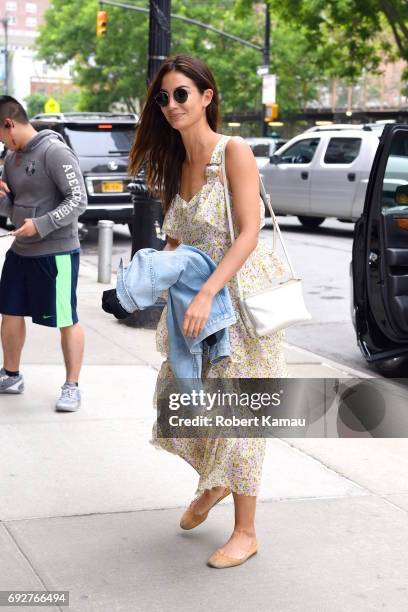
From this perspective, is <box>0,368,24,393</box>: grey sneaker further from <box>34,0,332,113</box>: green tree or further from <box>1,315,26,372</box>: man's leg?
<box>34,0,332,113</box>: green tree

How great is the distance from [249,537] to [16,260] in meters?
2.66

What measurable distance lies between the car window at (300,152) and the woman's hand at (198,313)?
15.6 m

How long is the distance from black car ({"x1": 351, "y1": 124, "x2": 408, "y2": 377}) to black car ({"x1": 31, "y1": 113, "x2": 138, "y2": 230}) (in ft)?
28.7

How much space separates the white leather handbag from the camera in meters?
3.49

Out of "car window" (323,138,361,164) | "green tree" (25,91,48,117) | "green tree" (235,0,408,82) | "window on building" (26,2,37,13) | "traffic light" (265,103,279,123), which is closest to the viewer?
"car window" (323,138,361,164)

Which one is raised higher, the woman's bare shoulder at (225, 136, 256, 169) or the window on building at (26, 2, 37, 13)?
the window on building at (26, 2, 37, 13)

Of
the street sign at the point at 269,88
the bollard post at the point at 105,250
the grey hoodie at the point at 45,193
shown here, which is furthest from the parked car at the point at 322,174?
the street sign at the point at 269,88

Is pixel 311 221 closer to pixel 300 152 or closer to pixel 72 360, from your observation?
pixel 300 152

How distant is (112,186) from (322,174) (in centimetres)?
453

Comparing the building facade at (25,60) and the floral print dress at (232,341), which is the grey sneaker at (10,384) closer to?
the floral print dress at (232,341)

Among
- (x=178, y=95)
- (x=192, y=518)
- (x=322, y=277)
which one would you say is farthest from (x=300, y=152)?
(x=178, y=95)

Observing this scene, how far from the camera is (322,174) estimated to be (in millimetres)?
18094

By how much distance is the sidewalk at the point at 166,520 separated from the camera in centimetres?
350

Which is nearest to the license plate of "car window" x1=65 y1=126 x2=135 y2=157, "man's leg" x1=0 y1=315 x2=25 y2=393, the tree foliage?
"car window" x1=65 y1=126 x2=135 y2=157
